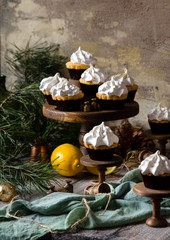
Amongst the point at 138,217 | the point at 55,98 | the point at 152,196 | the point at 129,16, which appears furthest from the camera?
the point at 129,16

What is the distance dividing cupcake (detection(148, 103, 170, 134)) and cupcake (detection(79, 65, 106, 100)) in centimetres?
31

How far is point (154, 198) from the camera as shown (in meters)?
1.53

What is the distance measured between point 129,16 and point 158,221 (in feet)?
4.50

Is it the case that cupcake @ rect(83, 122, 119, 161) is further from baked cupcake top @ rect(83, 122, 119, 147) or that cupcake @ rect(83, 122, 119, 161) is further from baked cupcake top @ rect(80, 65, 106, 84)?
baked cupcake top @ rect(80, 65, 106, 84)

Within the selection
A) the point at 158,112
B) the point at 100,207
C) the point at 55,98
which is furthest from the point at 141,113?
the point at 100,207

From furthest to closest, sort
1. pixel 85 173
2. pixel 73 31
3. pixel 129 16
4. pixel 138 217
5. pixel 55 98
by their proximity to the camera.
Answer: pixel 73 31, pixel 129 16, pixel 85 173, pixel 55 98, pixel 138 217

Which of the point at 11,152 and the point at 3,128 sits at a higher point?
the point at 3,128

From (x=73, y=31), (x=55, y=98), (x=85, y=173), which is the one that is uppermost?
(x=73, y=31)

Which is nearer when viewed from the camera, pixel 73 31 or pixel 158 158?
pixel 158 158

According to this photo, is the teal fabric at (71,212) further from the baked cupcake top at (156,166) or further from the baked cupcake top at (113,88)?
the baked cupcake top at (113,88)

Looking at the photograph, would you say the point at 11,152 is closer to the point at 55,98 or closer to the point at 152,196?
the point at 55,98

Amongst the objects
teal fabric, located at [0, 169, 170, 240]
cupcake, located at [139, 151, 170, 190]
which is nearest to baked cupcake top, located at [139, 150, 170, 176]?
cupcake, located at [139, 151, 170, 190]

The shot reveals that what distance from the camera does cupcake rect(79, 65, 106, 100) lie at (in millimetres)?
2078

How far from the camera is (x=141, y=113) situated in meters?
2.67
